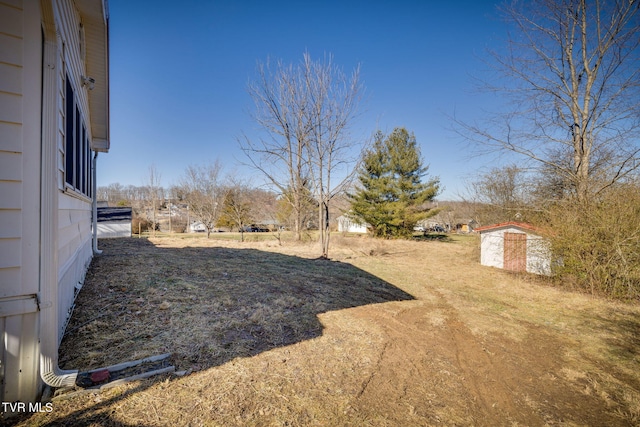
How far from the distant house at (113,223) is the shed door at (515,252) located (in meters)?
22.1

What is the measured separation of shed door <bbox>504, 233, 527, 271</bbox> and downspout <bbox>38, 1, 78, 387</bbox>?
1171 cm

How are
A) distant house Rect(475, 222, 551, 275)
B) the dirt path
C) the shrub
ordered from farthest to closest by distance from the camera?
1. distant house Rect(475, 222, 551, 275)
2. the shrub
3. the dirt path

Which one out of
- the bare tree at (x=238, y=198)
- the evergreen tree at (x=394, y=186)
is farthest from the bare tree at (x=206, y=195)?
the evergreen tree at (x=394, y=186)

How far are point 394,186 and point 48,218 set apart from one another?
22227 millimetres

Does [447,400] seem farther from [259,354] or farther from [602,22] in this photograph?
[602,22]

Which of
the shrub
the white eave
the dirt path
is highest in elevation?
the white eave

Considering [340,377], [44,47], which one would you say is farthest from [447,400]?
[44,47]

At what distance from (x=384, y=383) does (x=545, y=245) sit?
8172mm

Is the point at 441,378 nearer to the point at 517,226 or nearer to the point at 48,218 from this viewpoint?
the point at 48,218

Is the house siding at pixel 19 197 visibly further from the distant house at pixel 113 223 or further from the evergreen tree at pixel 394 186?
the evergreen tree at pixel 394 186

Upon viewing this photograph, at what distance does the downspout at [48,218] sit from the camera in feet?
6.66

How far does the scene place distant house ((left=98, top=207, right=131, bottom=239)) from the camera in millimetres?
18438

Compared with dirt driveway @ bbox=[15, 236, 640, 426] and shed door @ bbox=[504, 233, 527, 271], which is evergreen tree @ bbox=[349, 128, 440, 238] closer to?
shed door @ bbox=[504, 233, 527, 271]

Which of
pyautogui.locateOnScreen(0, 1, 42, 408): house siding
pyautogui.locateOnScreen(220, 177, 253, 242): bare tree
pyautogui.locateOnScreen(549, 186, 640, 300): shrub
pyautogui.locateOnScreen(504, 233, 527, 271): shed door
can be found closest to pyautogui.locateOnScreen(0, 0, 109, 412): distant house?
pyautogui.locateOnScreen(0, 1, 42, 408): house siding
